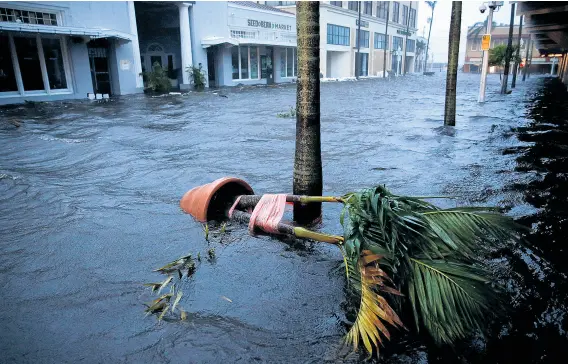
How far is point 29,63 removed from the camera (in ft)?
63.6

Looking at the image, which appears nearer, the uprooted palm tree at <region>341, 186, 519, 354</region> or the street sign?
the uprooted palm tree at <region>341, 186, 519, 354</region>

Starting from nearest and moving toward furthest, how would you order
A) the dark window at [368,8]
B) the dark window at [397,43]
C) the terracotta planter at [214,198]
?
the terracotta planter at [214,198]
the dark window at [368,8]
the dark window at [397,43]

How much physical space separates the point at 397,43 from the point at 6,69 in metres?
67.8

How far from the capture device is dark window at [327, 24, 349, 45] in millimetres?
49594

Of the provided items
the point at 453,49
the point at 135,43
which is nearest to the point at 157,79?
the point at 135,43

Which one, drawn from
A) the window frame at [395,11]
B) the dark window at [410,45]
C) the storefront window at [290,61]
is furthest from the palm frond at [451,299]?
the dark window at [410,45]

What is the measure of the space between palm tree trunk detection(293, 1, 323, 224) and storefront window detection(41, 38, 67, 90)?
20.2m

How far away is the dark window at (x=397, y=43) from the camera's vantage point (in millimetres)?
71825

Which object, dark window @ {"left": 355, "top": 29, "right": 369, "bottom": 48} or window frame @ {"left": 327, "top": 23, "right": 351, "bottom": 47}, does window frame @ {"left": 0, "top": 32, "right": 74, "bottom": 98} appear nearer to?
window frame @ {"left": 327, "top": 23, "right": 351, "bottom": 47}

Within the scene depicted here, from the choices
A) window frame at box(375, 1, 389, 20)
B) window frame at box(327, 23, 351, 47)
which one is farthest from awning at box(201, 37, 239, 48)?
window frame at box(375, 1, 389, 20)

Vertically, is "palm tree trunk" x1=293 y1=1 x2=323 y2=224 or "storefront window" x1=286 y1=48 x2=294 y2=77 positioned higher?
"storefront window" x1=286 y1=48 x2=294 y2=77

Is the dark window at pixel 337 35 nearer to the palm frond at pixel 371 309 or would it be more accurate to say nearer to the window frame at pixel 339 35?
the window frame at pixel 339 35

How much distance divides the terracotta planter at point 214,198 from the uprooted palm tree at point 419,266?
2.22 meters

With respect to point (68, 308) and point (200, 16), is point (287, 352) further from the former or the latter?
point (200, 16)
